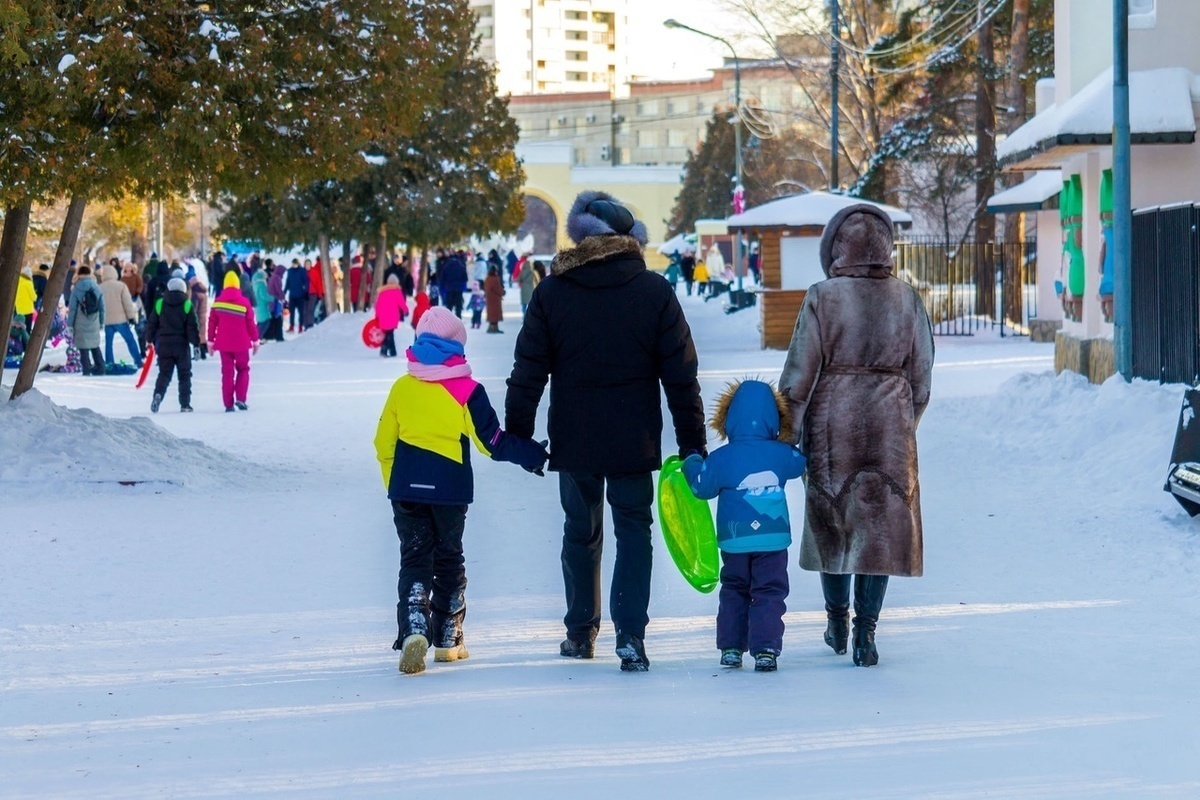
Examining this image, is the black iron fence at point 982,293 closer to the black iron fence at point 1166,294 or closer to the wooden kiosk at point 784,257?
the wooden kiosk at point 784,257

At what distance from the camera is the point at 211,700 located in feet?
20.7

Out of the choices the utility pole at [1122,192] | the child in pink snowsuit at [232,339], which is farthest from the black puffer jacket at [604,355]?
the child in pink snowsuit at [232,339]

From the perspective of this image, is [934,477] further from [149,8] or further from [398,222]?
[398,222]

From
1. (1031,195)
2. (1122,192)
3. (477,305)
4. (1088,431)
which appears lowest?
(1088,431)

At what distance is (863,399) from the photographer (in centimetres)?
658

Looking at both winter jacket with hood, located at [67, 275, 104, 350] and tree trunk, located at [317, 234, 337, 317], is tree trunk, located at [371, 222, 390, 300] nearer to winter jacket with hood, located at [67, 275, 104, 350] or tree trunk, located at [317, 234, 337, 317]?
tree trunk, located at [317, 234, 337, 317]

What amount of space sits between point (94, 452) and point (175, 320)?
21.7ft

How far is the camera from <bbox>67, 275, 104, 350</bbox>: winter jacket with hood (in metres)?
24.8

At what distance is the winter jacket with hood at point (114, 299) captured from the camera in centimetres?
2636

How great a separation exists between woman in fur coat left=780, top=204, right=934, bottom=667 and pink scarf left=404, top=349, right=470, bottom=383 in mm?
1252

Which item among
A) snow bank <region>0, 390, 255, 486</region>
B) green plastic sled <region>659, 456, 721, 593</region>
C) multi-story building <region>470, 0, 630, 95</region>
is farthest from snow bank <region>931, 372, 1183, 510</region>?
multi-story building <region>470, 0, 630, 95</region>

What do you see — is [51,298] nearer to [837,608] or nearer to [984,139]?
[837,608]

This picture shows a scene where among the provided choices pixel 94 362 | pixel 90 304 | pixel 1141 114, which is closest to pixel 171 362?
pixel 90 304

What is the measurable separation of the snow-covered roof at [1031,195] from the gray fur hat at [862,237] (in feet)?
68.6
